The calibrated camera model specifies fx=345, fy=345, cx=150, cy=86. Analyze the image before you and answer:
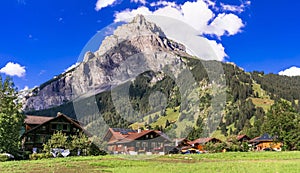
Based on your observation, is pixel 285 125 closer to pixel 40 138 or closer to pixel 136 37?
pixel 40 138

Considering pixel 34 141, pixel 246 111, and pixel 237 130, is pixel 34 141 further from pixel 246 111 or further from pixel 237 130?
pixel 246 111

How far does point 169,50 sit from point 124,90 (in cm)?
555

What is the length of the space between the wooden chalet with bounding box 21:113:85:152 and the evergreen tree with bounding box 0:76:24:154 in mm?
22865

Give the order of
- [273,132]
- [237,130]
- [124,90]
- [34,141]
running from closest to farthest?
[124,90] → [34,141] → [273,132] → [237,130]

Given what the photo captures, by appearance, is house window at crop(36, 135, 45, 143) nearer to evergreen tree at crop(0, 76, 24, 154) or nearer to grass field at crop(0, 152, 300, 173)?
evergreen tree at crop(0, 76, 24, 154)

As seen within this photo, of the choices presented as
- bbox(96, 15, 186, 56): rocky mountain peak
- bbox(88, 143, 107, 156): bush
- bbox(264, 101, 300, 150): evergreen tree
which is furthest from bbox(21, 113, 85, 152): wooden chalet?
bbox(96, 15, 186, 56): rocky mountain peak

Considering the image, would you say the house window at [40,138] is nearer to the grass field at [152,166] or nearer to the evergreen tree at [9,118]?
the evergreen tree at [9,118]

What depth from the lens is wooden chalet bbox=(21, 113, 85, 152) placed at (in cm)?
6825

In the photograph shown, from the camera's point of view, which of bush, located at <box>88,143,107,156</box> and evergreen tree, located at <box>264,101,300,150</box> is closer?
bush, located at <box>88,143,107,156</box>

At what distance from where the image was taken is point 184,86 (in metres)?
18.9

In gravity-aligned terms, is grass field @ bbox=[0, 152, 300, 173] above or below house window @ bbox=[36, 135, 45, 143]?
below

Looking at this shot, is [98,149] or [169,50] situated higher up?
[169,50]

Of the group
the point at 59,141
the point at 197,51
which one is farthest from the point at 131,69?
the point at 59,141

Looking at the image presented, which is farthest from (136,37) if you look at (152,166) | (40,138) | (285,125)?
(285,125)
